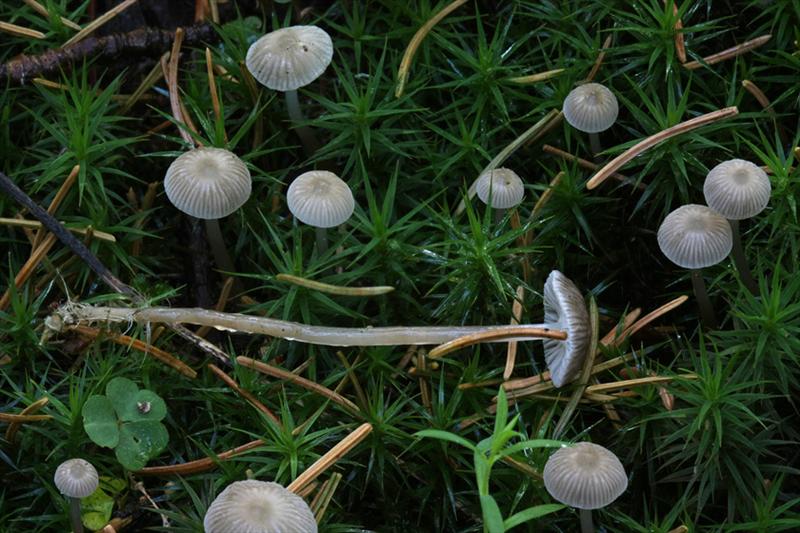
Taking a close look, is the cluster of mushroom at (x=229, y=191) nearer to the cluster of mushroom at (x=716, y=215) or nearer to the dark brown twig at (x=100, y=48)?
the dark brown twig at (x=100, y=48)

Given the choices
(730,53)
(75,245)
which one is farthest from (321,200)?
(730,53)

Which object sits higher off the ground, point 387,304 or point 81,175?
point 81,175

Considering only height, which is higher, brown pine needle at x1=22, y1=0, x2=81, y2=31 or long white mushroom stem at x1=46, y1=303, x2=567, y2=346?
brown pine needle at x1=22, y1=0, x2=81, y2=31

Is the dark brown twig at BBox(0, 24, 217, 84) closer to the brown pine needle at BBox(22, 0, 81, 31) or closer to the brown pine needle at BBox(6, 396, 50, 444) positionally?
the brown pine needle at BBox(22, 0, 81, 31)

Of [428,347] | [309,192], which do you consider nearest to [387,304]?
[428,347]

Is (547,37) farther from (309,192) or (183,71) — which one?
(183,71)

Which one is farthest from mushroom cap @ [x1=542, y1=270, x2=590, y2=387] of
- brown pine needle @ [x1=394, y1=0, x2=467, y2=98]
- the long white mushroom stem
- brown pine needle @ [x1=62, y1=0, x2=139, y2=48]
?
brown pine needle @ [x1=62, y1=0, x2=139, y2=48]
